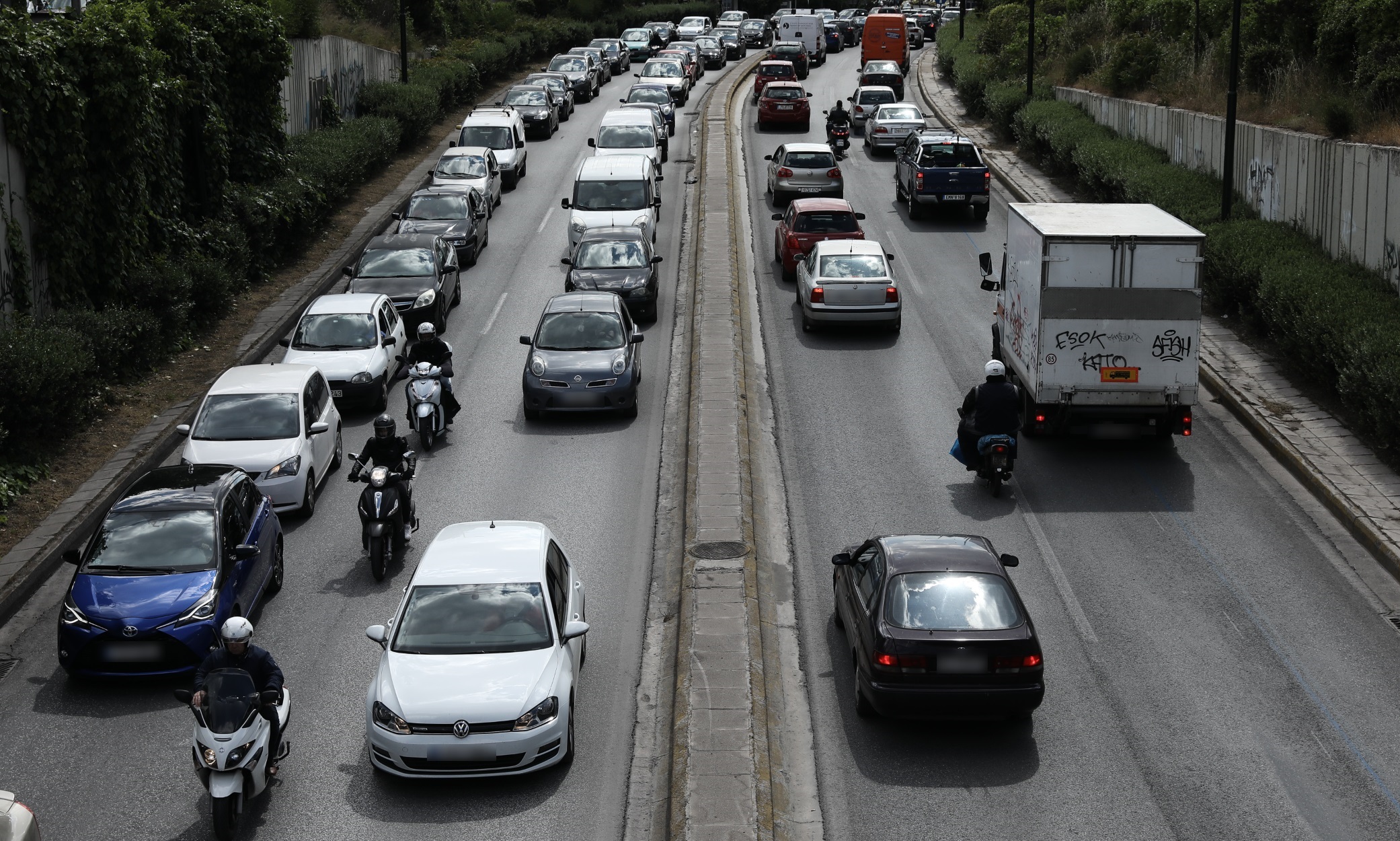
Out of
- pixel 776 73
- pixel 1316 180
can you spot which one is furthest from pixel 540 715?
pixel 776 73

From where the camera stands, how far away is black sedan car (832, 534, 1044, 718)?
35.7 feet

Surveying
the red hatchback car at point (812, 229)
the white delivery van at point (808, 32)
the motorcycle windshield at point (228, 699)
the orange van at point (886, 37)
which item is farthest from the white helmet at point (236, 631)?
the white delivery van at point (808, 32)

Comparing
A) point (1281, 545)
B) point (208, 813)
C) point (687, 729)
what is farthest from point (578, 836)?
point (1281, 545)

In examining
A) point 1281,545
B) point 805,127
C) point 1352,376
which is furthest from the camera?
point 805,127

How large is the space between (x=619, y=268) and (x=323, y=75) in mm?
19733

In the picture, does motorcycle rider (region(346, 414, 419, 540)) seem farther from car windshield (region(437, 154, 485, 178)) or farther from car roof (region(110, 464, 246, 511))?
car windshield (region(437, 154, 485, 178))

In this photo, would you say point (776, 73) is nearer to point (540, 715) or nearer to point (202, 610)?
point (202, 610)

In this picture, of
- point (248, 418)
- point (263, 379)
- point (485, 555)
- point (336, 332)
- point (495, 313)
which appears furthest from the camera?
point (495, 313)

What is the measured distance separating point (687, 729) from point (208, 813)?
11.7 ft

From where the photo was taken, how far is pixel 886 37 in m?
65.4

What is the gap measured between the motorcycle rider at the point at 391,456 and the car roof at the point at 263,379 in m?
2.23

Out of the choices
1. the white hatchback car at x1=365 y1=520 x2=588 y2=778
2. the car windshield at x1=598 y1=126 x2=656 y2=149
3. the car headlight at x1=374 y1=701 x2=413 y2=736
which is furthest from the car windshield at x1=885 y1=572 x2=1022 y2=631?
the car windshield at x1=598 y1=126 x2=656 y2=149

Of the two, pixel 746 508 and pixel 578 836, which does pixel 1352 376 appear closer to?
pixel 746 508

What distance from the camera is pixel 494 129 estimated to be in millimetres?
39688
